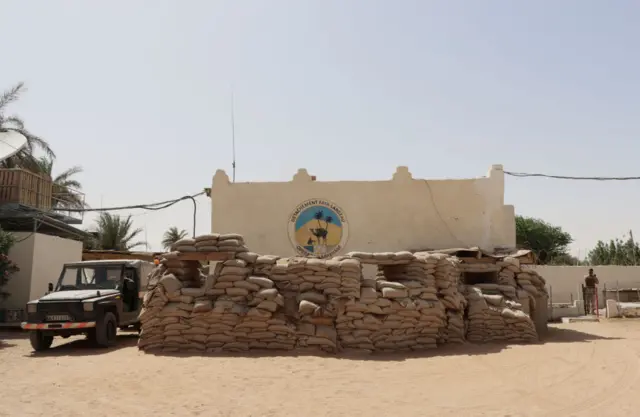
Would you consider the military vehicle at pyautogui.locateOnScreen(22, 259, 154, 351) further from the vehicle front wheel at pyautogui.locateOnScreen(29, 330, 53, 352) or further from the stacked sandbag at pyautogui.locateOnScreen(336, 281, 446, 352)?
the stacked sandbag at pyautogui.locateOnScreen(336, 281, 446, 352)

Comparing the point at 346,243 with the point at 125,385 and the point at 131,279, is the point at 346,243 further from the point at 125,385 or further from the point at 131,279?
the point at 125,385

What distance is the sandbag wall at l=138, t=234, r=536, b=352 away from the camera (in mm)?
9289

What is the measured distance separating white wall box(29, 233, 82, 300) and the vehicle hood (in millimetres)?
5839

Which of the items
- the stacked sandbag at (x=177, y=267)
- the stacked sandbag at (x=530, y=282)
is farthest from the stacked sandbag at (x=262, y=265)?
the stacked sandbag at (x=530, y=282)

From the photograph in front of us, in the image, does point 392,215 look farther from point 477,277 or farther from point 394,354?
point 394,354

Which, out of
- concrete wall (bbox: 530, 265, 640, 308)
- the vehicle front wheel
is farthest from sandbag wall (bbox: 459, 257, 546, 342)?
concrete wall (bbox: 530, 265, 640, 308)

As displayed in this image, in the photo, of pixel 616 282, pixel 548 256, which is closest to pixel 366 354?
pixel 616 282

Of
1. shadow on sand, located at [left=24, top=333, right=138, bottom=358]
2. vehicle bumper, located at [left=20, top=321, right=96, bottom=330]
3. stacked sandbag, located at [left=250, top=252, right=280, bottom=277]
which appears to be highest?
stacked sandbag, located at [left=250, top=252, right=280, bottom=277]

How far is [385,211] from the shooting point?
14.3 m

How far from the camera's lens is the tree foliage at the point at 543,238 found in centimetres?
4075

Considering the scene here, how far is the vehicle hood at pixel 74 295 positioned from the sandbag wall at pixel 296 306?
1252 millimetres

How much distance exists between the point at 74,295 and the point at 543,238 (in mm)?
38078

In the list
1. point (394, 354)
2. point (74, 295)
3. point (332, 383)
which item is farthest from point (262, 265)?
point (74, 295)

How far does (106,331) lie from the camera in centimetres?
1039
